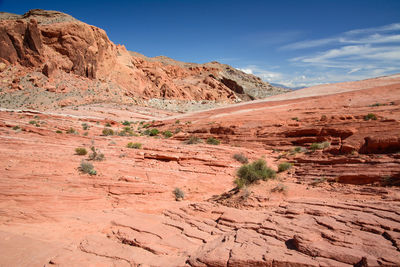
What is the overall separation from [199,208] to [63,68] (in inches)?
1838

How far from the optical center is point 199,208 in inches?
266

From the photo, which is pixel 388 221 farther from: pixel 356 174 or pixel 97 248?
pixel 97 248

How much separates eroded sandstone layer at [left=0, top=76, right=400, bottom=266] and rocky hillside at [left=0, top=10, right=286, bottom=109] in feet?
109

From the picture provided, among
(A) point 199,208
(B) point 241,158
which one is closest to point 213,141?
(B) point 241,158

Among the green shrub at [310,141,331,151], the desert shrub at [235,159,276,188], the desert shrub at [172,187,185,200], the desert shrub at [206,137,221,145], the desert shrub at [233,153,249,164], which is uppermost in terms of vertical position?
the desert shrub at [206,137,221,145]

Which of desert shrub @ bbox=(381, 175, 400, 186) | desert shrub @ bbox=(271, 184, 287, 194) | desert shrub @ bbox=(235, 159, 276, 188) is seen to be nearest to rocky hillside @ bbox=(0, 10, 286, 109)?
desert shrub @ bbox=(235, 159, 276, 188)

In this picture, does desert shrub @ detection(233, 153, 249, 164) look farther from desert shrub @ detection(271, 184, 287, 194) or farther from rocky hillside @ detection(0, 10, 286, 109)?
rocky hillside @ detection(0, 10, 286, 109)

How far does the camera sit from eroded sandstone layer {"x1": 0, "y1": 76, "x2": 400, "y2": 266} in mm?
4242

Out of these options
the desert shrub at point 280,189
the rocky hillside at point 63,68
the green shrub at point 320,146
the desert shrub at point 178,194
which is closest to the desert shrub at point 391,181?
the desert shrub at point 280,189

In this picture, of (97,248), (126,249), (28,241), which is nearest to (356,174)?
(126,249)

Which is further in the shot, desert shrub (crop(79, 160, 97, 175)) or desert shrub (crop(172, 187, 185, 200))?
desert shrub (crop(79, 160, 97, 175))

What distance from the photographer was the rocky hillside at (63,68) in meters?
38.9

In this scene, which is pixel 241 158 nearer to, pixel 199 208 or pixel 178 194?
pixel 178 194

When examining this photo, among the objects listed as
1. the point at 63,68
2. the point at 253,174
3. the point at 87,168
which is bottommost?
the point at 253,174
